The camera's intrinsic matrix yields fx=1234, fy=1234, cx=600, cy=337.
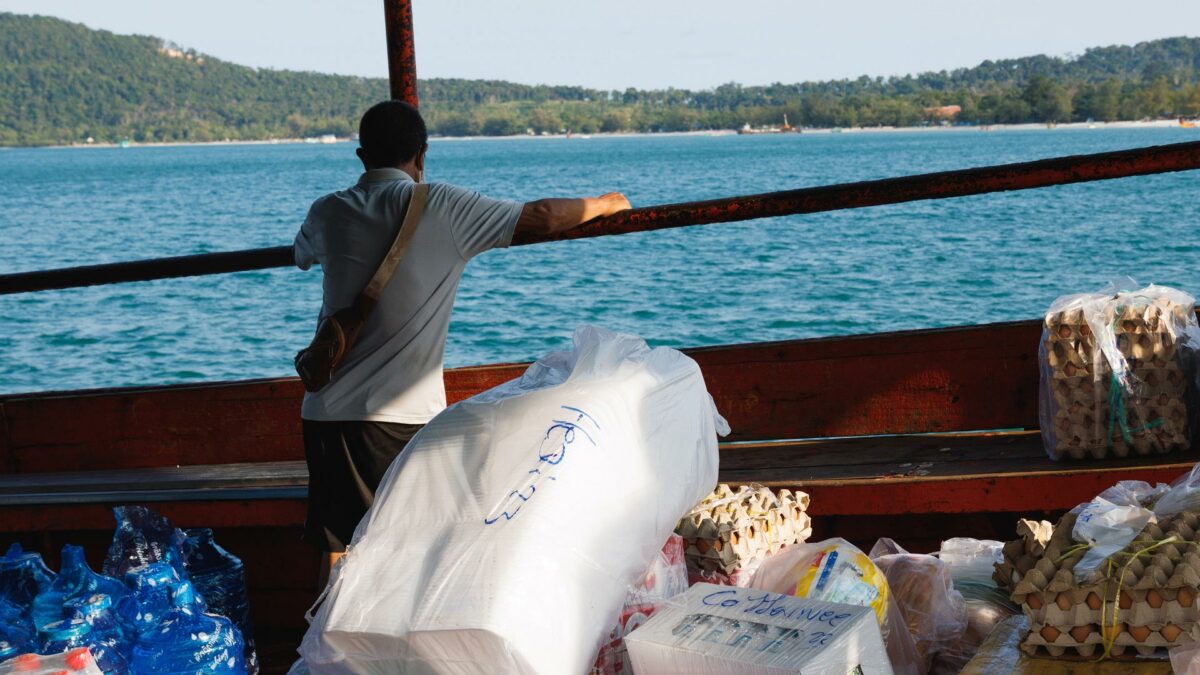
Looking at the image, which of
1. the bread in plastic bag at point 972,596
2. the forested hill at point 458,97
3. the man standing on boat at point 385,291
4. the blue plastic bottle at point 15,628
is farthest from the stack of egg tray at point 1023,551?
the forested hill at point 458,97

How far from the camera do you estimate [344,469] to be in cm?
319

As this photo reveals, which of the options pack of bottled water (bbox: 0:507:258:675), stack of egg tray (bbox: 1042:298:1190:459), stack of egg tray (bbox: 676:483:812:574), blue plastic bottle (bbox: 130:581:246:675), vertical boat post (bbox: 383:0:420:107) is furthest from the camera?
vertical boat post (bbox: 383:0:420:107)

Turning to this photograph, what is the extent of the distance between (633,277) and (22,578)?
124 feet

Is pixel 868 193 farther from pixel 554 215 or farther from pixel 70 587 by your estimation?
pixel 70 587

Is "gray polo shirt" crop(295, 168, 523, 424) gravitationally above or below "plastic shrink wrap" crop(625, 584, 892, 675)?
above

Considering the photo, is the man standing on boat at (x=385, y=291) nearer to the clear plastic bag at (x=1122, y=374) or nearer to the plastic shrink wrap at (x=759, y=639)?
the plastic shrink wrap at (x=759, y=639)

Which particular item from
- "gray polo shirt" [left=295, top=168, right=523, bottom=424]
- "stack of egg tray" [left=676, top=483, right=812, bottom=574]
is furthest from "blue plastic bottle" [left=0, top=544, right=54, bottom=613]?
"stack of egg tray" [left=676, top=483, right=812, bottom=574]

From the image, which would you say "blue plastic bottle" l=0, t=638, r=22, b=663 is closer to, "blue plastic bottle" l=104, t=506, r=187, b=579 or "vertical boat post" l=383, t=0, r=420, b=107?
"blue plastic bottle" l=104, t=506, r=187, b=579

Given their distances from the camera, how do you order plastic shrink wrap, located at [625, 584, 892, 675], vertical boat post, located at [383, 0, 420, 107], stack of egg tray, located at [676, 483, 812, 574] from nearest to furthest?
plastic shrink wrap, located at [625, 584, 892, 675], stack of egg tray, located at [676, 483, 812, 574], vertical boat post, located at [383, 0, 420, 107]

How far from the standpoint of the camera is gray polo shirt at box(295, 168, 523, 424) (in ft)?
10.2

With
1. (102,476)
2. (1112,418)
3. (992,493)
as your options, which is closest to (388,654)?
(992,493)

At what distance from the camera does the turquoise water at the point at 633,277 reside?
3112 cm

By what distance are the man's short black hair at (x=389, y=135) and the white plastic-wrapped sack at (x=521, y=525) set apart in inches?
30.6

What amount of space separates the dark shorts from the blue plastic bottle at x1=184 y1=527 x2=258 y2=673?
0.61m
